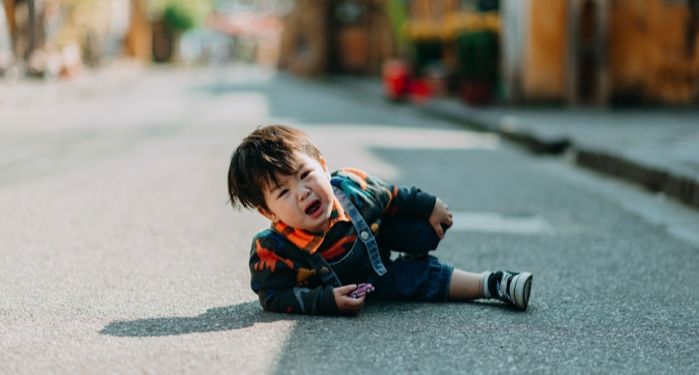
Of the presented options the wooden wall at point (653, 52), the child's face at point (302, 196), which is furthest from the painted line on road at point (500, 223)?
the wooden wall at point (653, 52)

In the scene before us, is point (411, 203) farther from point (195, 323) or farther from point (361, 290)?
point (195, 323)

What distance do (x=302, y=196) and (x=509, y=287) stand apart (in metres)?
0.75

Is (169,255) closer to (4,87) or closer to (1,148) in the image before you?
(1,148)

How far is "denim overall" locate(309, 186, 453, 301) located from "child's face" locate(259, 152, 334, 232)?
0.46ft

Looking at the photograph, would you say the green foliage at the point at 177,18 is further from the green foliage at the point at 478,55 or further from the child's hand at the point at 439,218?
the child's hand at the point at 439,218

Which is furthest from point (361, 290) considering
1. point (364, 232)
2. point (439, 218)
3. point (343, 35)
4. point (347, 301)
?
point (343, 35)

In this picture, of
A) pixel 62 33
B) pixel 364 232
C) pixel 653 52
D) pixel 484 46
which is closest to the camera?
pixel 364 232

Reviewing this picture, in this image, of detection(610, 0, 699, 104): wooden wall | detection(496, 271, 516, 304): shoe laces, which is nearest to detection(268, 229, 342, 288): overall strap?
detection(496, 271, 516, 304): shoe laces

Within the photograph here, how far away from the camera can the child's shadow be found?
10.2ft

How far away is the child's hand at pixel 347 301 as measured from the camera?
3.26 metres

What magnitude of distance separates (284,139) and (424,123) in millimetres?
10958

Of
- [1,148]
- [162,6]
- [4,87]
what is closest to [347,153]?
[1,148]

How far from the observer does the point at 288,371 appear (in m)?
2.68

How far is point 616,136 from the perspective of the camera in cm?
968
